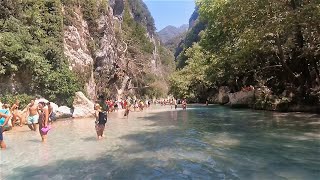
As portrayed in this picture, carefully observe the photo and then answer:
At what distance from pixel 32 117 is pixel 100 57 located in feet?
86.7

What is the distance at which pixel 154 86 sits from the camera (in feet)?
224

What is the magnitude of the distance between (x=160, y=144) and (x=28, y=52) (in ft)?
52.9

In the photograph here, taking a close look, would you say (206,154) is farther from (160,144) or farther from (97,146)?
(97,146)

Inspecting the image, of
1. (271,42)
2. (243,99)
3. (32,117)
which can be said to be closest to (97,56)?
(243,99)

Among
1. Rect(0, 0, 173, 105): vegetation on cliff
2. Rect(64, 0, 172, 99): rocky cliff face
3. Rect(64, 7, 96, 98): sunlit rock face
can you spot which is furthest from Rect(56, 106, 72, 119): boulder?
Rect(64, 7, 96, 98): sunlit rock face

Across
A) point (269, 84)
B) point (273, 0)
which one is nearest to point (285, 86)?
point (269, 84)

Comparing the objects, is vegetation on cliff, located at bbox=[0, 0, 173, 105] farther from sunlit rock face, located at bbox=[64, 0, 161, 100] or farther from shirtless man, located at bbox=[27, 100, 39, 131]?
shirtless man, located at bbox=[27, 100, 39, 131]

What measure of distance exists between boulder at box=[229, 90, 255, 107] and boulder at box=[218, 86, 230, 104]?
779 centimetres

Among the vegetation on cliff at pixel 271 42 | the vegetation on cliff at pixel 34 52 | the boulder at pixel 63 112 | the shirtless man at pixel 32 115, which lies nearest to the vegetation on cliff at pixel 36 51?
the vegetation on cliff at pixel 34 52

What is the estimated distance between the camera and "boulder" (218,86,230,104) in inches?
1937

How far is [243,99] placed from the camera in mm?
38281

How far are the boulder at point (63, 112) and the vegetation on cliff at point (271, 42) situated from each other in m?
13.5

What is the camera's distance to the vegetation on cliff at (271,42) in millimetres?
18703

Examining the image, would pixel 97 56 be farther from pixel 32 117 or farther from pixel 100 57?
pixel 32 117
